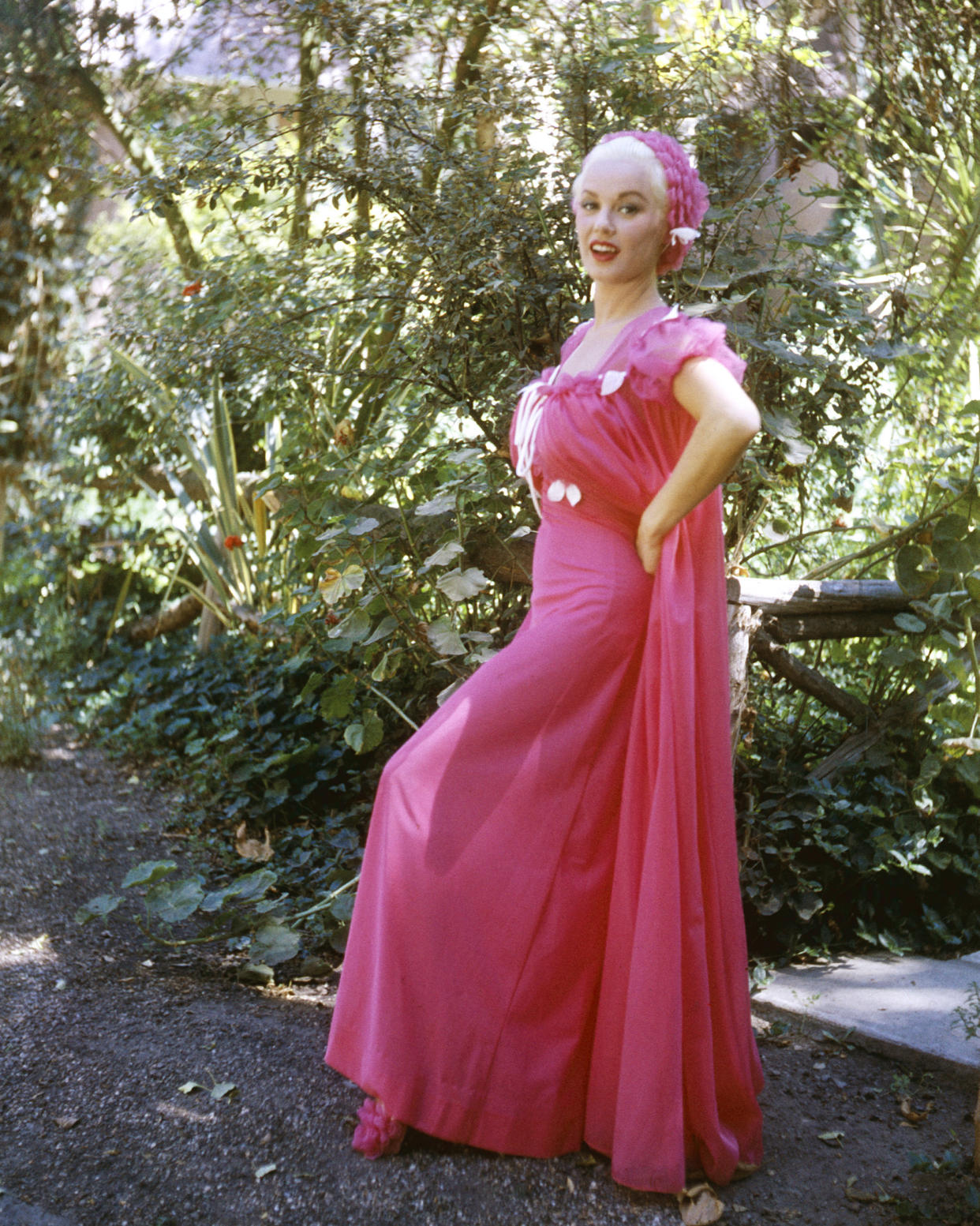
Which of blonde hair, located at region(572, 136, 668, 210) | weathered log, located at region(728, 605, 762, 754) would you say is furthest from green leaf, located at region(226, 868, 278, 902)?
blonde hair, located at region(572, 136, 668, 210)

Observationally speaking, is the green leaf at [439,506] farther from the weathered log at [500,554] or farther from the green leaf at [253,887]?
the green leaf at [253,887]

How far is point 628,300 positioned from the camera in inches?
81.5

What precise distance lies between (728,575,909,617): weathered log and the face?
114 cm

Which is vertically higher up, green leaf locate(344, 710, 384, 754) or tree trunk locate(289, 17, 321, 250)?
tree trunk locate(289, 17, 321, 250)

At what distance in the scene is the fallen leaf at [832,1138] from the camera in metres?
2.29

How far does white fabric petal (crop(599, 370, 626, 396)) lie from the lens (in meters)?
1.97

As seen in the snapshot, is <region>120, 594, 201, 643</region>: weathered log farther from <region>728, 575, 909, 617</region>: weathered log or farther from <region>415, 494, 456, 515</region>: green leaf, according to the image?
<region>728, 575, 909, 617</region>: weathered log

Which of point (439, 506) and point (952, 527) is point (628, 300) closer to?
point (439, 506)

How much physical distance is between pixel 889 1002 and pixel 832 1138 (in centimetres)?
64

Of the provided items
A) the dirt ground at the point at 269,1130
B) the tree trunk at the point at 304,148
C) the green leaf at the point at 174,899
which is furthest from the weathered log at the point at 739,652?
the tree trunk at the point at 304,148

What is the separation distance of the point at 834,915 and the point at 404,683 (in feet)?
5.30

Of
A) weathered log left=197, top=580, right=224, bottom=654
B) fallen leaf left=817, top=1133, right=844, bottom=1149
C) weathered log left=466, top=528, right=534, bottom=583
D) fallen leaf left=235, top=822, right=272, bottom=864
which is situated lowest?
fallen leaf left=235, top=822, right=272, bottom=864

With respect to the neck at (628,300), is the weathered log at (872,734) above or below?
below

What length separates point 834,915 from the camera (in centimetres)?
332
